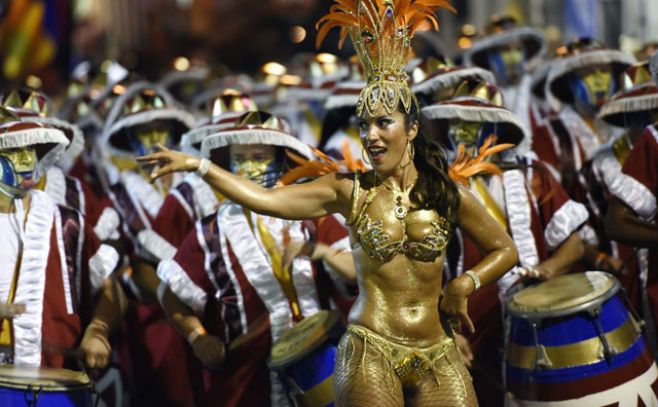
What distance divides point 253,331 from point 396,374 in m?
1.70

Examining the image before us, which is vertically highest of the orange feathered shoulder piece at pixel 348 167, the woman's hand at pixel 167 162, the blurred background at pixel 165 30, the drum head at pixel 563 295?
the blurred background at pixel 165 30

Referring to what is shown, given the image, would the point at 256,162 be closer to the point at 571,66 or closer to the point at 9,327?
the point at 9,327

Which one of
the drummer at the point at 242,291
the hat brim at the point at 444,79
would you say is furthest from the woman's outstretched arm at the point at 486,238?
the hat brim at the point at 444,79

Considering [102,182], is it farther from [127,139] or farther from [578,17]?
[578,17]

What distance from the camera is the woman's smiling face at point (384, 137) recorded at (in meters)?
5.54

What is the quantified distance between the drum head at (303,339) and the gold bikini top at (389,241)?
0.73m

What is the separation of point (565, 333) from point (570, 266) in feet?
3.90

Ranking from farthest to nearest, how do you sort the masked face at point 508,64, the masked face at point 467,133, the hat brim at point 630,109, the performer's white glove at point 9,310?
the masked face at point 508,64 < the hat brim at point 630,109 < the masked face at point 467,133 < the performer's white glove at point 9,310

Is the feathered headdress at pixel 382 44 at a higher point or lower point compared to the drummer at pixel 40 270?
higher

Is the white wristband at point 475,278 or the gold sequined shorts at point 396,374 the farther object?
the white wristband at point 475,278

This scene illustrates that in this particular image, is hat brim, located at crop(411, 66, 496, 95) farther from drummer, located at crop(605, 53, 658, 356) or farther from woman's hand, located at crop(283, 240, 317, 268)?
woman's hand, located at crop(283, 240, 317, 268)

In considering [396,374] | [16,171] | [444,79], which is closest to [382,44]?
[396,374]

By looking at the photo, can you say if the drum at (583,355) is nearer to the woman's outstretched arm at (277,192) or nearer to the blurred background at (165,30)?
the woman's outstretched arm at (277,192)

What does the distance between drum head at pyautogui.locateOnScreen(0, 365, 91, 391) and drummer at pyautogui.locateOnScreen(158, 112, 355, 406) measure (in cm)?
89
